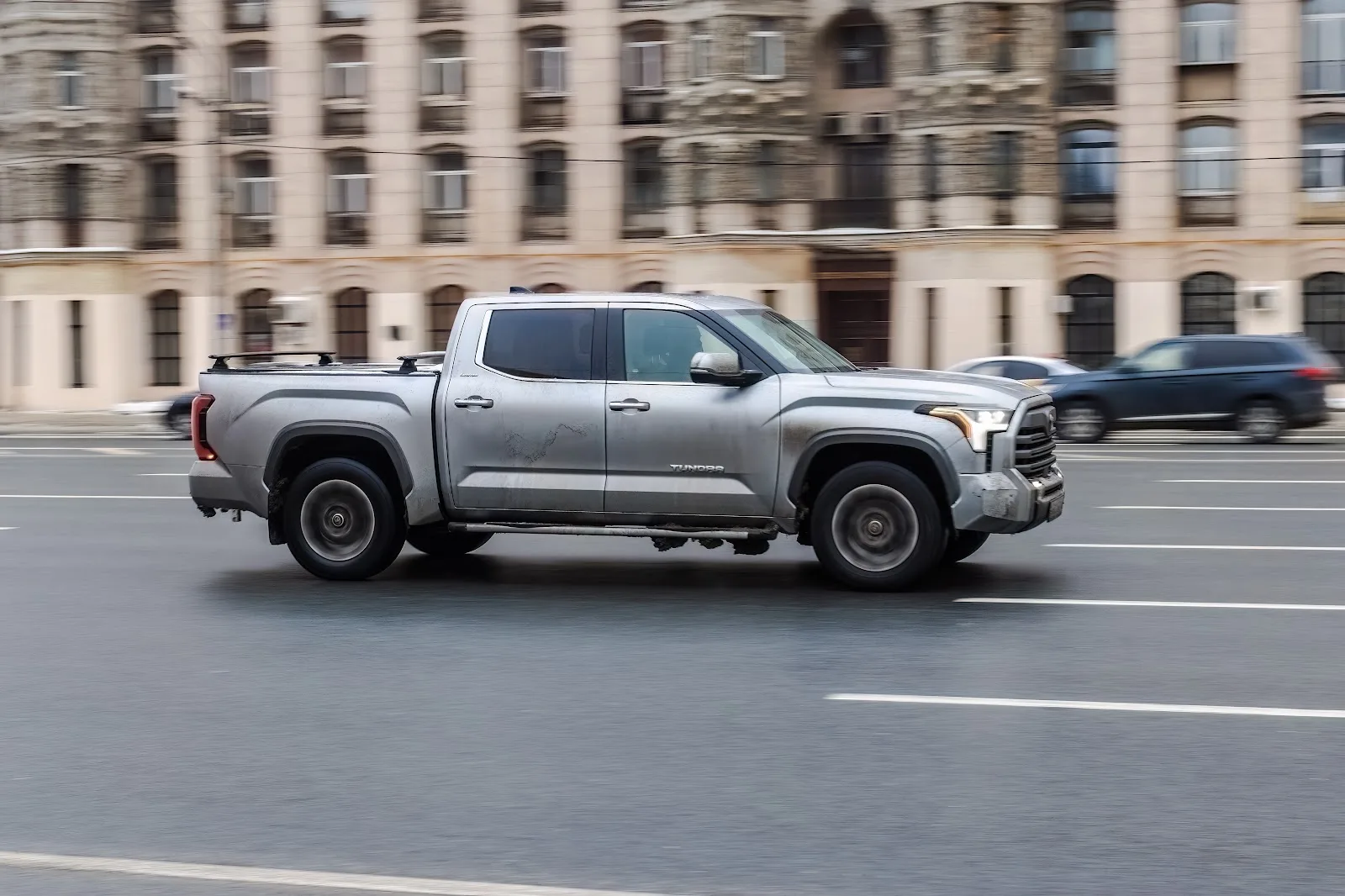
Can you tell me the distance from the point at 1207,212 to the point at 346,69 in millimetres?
22355

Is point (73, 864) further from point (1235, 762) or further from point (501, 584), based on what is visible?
point (501, 584)

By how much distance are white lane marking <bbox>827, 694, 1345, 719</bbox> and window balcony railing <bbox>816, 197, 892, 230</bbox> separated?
3676 centimetres

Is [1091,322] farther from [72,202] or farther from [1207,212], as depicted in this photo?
[72,202]

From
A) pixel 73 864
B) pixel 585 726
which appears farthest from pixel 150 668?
pixel 73 864

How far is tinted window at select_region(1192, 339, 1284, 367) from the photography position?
27281mm

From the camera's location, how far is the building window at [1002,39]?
41125 millimetres

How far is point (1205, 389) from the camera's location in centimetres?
2739

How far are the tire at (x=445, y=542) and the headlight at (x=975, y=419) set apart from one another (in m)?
3.69

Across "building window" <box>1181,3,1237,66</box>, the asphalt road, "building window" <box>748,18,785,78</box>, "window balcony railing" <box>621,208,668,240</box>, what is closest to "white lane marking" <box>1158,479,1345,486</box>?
the asphalt road

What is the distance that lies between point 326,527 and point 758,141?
32.8 metres

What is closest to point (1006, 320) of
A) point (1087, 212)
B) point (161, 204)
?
point (1087, 212)

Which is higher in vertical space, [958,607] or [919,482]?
[919,482]

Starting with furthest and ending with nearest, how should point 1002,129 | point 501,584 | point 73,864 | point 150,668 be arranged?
1. point 1002,129
2. point 501,584
3. point 150,668
4. point 73,864

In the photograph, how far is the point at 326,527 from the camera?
1152 cm
